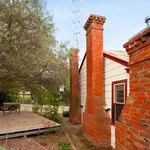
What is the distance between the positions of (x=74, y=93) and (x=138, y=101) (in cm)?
932

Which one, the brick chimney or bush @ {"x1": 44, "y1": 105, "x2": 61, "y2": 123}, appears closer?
the brick chimney

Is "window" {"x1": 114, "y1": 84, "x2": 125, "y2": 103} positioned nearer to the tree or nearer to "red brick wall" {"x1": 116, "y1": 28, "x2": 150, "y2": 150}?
"red brick wall" {"x1": 116, "y1": 28, "x2": 150, "y2": 150}

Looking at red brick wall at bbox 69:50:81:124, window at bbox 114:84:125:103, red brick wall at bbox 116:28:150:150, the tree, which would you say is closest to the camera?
red brick wall at bbox 116:28:150:150

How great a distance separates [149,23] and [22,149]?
17.7 ft

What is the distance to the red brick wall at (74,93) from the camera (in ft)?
37.9

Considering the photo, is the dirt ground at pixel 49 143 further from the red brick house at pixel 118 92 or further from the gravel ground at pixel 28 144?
the red brick house at pixel 118 92

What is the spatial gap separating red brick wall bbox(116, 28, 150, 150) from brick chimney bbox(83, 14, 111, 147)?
159 inches

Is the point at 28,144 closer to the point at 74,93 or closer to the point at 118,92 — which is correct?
the point at 118,92

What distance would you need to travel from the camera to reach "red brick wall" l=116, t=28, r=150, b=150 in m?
2.36

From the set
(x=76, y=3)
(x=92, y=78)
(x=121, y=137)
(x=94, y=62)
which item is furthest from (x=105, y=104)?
(x=76, y=3)

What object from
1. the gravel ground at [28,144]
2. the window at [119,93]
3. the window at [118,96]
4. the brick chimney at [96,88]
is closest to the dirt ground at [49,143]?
the gravel ground at [28,144]

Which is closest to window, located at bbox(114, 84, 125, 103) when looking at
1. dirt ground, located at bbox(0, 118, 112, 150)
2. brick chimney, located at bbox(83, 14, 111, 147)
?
brick chimney, located at bbox(83, 14, 111, 147)

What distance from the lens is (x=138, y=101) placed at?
8.46 feet

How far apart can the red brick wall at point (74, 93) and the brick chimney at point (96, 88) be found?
3.58 meters
